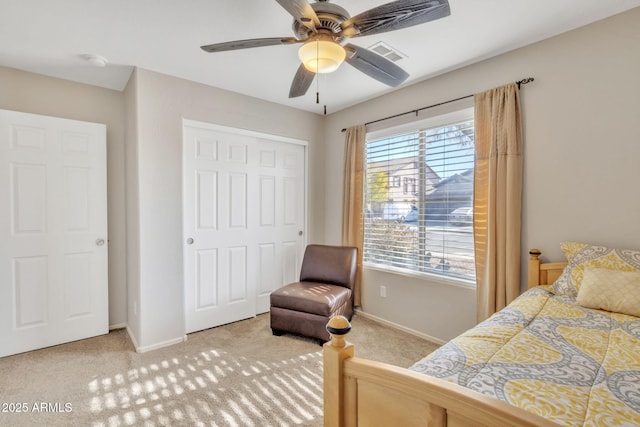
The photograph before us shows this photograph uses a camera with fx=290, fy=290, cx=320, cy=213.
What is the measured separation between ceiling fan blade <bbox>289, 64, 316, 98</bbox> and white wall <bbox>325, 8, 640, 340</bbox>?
1.47 m

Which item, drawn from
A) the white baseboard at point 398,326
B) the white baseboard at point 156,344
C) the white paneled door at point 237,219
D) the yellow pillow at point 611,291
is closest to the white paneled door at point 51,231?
the white baseboard at point 156,344

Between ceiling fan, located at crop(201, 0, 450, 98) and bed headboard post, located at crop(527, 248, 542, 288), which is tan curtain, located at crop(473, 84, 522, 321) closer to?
bed headboard post, located at crop(527, 248, 542, 288)

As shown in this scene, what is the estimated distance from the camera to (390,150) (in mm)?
3225

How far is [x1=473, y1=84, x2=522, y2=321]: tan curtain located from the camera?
2215 mm

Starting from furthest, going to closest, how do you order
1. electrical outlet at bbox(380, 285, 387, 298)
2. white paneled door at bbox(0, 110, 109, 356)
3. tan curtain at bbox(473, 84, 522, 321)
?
1. electrical outlet at bbox(380, 285, 387, 298)
2. white paneled door at bbox(0, 110, 109, 356)
3. tan curtain at bbox(473, 84, 522, 321)

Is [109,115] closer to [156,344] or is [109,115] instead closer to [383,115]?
[156,344]

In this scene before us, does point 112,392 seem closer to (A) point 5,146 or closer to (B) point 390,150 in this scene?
(A) point 5,146

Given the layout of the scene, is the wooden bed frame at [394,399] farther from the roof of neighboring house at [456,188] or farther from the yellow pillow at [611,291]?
the roof of neighboring house at [456,188]

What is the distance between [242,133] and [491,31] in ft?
8.07

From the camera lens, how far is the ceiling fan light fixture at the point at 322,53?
1552 mm

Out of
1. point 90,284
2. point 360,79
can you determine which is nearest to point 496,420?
point 360,79

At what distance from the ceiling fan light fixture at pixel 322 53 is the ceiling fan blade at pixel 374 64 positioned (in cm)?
10

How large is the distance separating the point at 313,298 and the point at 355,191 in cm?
139

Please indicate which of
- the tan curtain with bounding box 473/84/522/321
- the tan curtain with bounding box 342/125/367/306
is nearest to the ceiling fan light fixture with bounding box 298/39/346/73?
the tan curtain with bounding box 473/84/522/321
